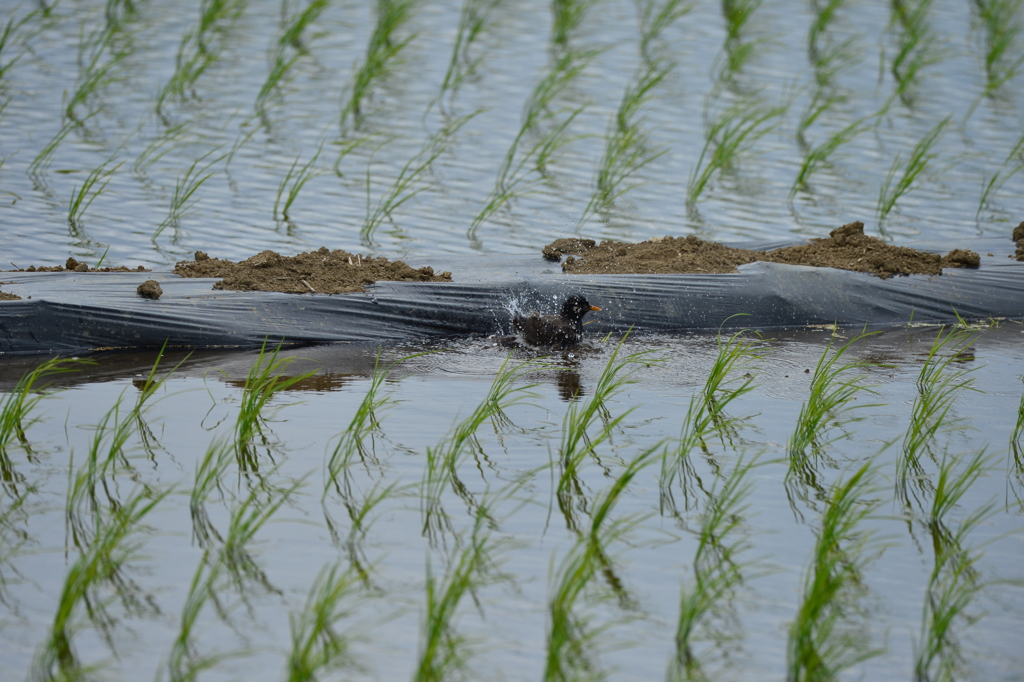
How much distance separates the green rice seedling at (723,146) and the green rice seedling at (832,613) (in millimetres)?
3363

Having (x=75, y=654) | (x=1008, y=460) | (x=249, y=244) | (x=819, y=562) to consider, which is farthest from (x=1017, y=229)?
(x=75, y=654)

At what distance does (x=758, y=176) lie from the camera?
7.25 m

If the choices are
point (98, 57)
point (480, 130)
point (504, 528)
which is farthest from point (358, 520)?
point (98, 57)

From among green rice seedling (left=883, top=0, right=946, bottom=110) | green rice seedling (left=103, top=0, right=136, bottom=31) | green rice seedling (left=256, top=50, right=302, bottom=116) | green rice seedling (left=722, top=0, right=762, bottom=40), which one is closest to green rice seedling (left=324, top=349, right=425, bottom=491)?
green rice seedling (left=256, top=50, right=302, bottom=116)

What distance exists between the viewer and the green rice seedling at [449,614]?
2.04m

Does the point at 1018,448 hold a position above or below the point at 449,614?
above

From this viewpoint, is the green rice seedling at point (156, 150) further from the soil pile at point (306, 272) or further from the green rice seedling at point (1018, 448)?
the green rice seedling at point (1018, 448)

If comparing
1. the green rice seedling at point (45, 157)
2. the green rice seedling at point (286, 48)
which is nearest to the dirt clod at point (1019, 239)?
the green rice seedling at point (286, 48)

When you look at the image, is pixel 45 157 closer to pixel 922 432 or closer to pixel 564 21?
pixel 564 21

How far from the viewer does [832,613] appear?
2350 millimetres

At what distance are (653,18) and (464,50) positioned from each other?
96.5 inches

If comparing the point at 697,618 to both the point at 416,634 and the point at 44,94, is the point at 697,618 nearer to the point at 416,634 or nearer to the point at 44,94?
the point at 416,634

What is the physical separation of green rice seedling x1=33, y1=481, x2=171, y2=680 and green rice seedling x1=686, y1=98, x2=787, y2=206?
13.8 ft

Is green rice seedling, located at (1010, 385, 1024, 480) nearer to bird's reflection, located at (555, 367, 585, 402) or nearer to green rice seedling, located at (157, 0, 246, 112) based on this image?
bird's reflection, located at (555, 367, 585, 402)
